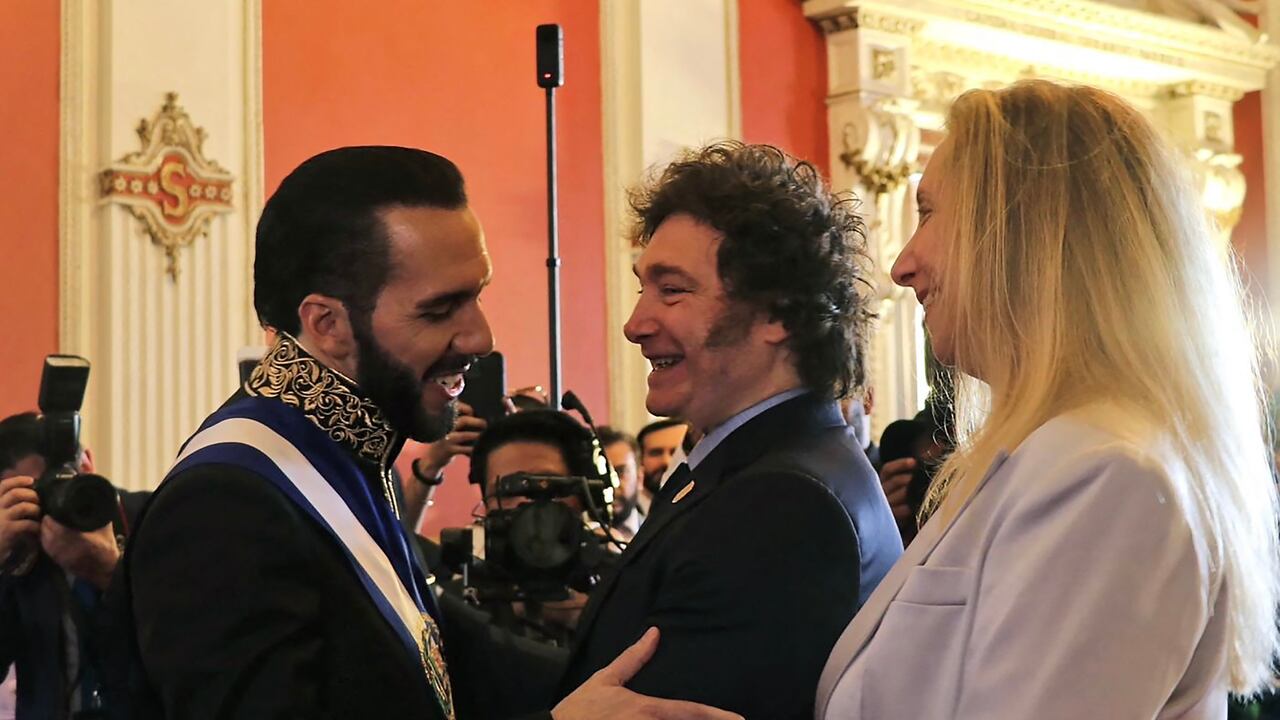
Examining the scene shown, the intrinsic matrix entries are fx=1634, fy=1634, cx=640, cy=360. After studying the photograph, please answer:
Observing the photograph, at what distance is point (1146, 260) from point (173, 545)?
3.41 feet

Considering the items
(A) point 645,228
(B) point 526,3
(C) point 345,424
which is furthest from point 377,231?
(B) point 526,3

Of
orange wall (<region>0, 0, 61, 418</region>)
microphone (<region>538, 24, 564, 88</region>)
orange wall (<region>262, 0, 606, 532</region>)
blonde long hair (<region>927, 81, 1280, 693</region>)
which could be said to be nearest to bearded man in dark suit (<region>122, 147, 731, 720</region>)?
blonde long hair (<region>927, 81, 1280, 693</region>)

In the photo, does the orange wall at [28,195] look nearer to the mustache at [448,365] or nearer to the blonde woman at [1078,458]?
the mustache at [448,365]

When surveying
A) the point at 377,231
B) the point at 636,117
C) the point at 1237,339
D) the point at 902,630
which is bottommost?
the point at 902,630

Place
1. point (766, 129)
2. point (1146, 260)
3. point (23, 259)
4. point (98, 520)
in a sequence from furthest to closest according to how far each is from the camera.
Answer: point (766, 129)
point (23, 259)
point (98, 520)
point (1146, 260)

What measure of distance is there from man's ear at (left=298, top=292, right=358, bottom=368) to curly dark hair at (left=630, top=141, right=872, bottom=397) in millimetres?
565

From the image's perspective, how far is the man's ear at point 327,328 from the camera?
195cm

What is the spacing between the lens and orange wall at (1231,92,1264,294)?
9.92 metres

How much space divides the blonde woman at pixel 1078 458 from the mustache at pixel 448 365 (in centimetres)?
60

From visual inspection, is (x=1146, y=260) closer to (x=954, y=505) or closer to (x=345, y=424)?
(x=954, y=505)

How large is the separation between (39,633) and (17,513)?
0.27 metres

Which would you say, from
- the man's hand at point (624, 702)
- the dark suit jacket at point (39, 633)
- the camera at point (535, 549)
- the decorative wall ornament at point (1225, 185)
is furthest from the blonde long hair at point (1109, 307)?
the decorative wall ornament at point (1225, 185)

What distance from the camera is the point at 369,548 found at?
190 cm

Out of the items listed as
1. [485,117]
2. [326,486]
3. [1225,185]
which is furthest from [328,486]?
[1225,185]
